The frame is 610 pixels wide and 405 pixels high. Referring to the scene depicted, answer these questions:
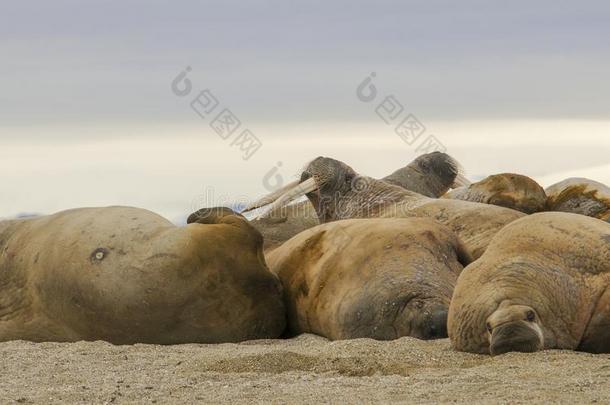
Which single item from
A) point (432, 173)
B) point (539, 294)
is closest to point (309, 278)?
point (539, 294)

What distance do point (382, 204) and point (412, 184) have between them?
5.29 feet

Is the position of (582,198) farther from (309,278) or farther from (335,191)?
(309,278)

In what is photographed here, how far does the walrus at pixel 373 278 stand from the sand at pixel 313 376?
1.53ft

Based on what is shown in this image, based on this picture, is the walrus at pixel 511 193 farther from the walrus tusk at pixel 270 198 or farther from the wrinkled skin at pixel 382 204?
the walrus tusk at pixel 270 198

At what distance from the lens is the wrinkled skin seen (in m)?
11.7

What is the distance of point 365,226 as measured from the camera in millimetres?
10703

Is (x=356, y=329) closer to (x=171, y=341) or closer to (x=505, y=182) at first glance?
(x=171, y=341)

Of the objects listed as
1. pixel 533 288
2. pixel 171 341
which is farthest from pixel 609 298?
pixel 171 341

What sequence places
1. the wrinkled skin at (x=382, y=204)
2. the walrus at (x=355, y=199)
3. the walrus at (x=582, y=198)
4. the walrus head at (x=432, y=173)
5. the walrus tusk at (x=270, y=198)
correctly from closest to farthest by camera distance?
the wrinkled skin at (x=382, y=204), the walrus at (x=355, y=199), the walrus at (x=582, y=198), the walrus tusk at (x=270, y=198), the walrus head at (x=432, y=173)

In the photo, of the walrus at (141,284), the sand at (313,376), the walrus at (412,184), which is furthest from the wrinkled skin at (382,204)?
the sand at (313,376)

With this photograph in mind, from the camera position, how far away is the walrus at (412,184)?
13859 mm

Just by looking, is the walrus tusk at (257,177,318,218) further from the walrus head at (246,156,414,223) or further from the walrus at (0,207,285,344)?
the walrus at (0,207,285,344)

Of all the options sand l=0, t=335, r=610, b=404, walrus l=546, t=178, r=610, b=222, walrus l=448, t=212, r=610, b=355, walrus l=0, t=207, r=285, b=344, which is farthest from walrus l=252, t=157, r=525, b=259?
sand l=0, t=335, r=610, b=404

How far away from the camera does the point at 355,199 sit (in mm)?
14156
